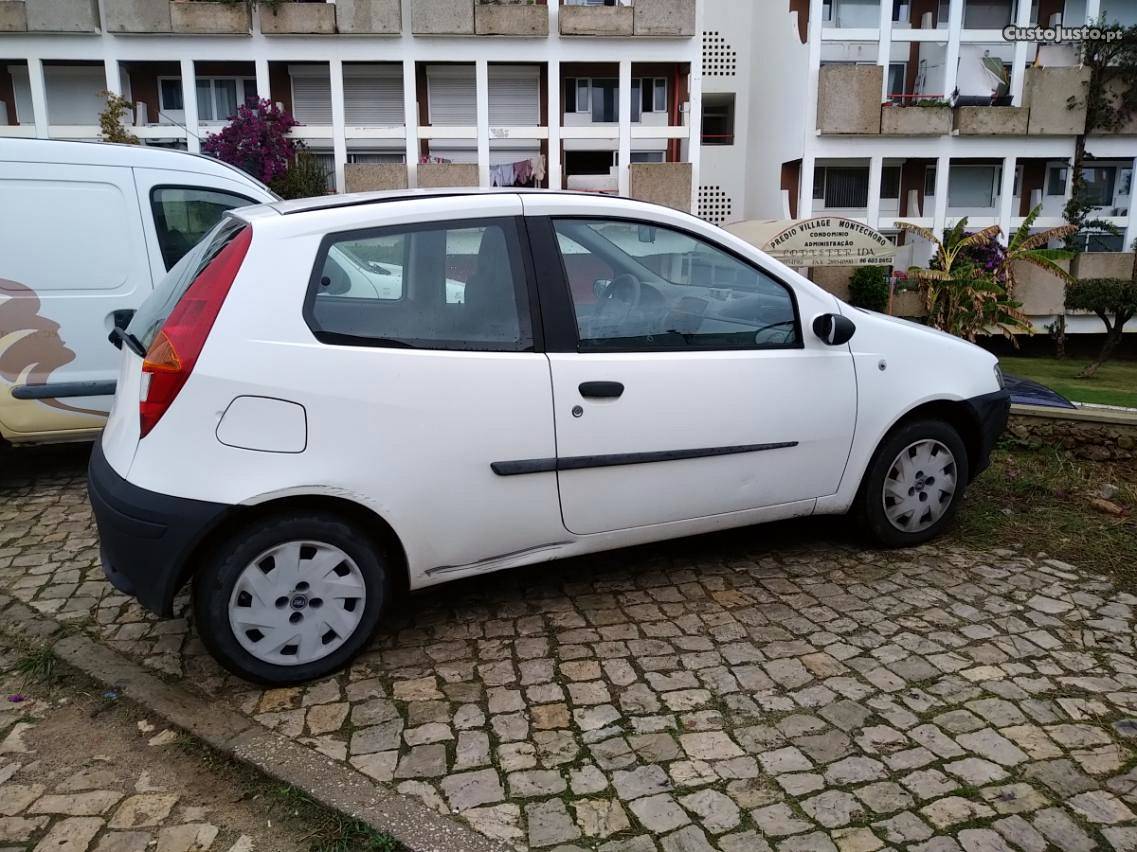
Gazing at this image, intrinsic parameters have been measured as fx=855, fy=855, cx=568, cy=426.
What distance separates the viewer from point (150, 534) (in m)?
2.98

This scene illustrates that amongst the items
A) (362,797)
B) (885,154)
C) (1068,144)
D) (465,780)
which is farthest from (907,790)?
(1068,144)

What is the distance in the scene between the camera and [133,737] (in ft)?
9.82

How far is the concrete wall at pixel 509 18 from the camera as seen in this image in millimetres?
25562

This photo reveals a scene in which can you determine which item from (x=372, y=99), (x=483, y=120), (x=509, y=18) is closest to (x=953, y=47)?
(x=509, y=18)

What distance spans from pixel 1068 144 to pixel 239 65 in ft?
86.5

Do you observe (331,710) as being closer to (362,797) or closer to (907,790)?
(362,797)

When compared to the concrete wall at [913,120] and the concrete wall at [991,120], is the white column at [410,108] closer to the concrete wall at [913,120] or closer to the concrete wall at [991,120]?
the concrete wall at [913,120]

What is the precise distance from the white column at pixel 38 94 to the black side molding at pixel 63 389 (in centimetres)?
2460

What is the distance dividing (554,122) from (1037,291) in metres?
15.5

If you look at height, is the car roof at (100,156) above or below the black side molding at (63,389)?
above

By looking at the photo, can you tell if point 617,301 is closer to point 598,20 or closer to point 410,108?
point 410,108

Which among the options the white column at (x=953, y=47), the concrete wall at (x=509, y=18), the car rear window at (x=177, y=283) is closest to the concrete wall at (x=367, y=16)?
the concrete wall at (x=509, y=18)

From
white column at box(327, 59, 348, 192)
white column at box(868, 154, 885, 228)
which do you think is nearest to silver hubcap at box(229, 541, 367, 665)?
white column at box(327, 59, 348, 192)

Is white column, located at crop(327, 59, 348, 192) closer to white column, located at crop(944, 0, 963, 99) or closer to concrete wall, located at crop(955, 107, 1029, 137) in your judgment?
white column, located at crop(944, 0, 963, 99)
